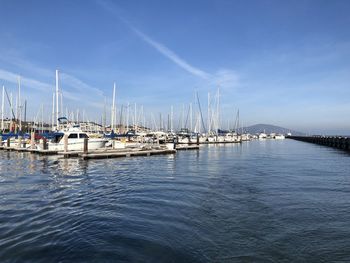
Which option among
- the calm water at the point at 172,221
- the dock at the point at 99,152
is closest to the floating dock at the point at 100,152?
the dock at the point at 99,152

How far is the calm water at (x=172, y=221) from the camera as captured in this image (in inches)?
394

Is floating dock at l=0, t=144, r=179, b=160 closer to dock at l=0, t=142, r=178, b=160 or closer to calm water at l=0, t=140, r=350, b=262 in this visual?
dock at l=0, t=142, r=178, b=160

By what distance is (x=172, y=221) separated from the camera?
44.4ft

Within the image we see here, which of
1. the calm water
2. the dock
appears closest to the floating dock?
the dock

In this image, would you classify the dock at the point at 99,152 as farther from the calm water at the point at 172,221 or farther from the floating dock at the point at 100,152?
the calm water at the point at 172,221

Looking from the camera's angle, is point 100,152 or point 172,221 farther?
point 100,152

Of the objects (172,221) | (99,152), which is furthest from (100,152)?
(172,221)

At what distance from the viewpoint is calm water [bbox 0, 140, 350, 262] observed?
1000 centimetres

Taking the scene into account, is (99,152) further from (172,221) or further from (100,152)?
(172,221)

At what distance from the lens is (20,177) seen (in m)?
24.9

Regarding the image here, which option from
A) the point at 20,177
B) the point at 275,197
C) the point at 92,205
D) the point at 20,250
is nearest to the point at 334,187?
the point at 275,197

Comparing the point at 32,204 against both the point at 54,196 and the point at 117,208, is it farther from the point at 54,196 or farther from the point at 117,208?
the point at 117,208

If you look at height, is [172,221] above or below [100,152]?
below

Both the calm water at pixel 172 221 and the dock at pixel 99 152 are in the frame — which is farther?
the dock at pixel 99 152
